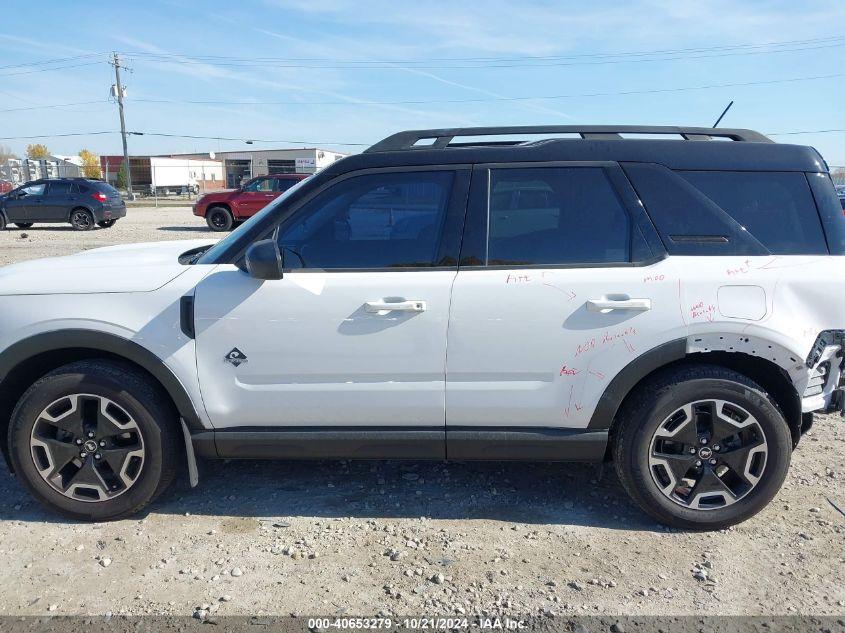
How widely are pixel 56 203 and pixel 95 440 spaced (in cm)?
2036

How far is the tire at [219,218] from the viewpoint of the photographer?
20.6 m

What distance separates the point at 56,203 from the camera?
2070 centimetres

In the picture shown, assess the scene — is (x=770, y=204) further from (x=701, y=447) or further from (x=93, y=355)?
(x=93, y=355)

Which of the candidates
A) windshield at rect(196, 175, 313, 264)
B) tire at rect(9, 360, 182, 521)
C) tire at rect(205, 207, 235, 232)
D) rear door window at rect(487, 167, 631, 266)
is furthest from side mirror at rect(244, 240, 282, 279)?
tire at rect(205, 207, 235, 232)

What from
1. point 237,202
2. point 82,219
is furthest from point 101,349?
point 82,219

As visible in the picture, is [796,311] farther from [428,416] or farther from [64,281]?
[64,281]

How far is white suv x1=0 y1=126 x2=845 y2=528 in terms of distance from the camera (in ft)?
10.3

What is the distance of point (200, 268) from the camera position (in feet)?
10.9

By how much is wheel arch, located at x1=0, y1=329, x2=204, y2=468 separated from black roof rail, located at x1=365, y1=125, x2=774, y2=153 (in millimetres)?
1521

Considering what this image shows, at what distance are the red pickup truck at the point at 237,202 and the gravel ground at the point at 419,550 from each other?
1742 cm

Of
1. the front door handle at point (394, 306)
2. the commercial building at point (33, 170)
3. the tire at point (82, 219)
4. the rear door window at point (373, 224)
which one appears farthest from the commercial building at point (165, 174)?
the front door handle at point (394, 306)

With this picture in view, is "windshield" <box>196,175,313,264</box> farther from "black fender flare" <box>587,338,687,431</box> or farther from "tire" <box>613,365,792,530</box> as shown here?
"tire" <box>613,365,792,530</box>

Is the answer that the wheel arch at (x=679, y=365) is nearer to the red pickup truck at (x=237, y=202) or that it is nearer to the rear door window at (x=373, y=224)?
the rear door window at (x=373, y=224)

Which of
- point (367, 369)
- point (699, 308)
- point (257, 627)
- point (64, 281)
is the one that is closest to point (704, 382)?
point (699, 308)
